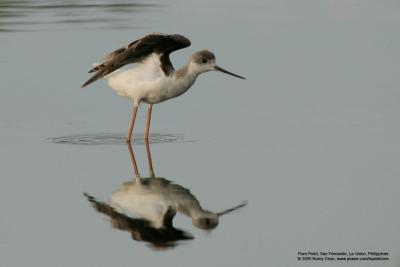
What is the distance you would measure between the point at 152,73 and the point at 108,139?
893 millimetres

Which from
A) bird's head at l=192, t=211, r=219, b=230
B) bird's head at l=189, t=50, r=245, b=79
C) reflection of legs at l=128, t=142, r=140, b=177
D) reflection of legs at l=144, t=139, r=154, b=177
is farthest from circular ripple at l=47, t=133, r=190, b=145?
bird's head at l=192, t=211, r=219, b=230

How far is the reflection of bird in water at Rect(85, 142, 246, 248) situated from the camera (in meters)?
8.98

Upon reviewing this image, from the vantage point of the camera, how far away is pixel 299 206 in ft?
32.0

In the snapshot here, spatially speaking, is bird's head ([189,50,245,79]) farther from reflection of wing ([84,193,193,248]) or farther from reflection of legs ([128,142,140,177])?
reflection of wing ([84,193,193,248])

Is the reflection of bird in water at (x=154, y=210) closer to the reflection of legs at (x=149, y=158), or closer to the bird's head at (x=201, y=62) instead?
the reflection of legs at (x=149, y=158)

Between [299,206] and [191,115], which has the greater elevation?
[191,115]

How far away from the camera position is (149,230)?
906cm

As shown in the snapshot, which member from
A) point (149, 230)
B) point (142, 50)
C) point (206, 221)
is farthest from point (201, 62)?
point (149, 230)

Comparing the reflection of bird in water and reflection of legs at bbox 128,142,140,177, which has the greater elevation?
reflection of legs at bbox 128,142,140,177

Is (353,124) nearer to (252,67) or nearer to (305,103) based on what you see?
(305,103)

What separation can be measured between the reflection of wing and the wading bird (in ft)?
11.4

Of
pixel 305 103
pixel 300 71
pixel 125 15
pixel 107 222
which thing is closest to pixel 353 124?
pixel 305 103

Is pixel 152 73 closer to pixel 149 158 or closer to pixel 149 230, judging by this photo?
pixel 149 158

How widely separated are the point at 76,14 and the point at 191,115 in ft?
37.0
